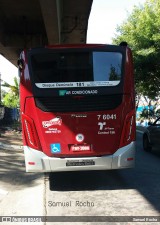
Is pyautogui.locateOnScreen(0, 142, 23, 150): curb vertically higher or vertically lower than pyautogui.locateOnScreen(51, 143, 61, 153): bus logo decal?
lower

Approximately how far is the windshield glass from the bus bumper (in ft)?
5.06

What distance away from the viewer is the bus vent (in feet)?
27.4

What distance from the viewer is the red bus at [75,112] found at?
8.29 meters

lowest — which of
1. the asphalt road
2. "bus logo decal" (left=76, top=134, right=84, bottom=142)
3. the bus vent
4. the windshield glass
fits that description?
the asphalt road

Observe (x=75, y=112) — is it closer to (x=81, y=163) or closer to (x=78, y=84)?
(x=78, y=84)

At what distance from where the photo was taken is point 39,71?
848cm

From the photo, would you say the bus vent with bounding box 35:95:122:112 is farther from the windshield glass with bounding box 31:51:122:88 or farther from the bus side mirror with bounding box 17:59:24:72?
the bus side mirror with bounding box 17:59:24:72

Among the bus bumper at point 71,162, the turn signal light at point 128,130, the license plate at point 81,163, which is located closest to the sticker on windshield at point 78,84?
the turn signal light at point 128,130

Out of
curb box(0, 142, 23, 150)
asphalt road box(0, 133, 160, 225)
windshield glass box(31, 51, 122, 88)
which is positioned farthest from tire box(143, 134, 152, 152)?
windshield glass box(31, 51, 122, 88)

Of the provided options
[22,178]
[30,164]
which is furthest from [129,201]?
[22,178]

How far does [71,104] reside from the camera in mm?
8359

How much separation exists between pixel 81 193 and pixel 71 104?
1936 mm

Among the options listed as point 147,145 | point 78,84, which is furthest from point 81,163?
point 147,145

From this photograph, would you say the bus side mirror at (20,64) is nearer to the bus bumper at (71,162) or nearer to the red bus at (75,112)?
the red bus at (75,112)
